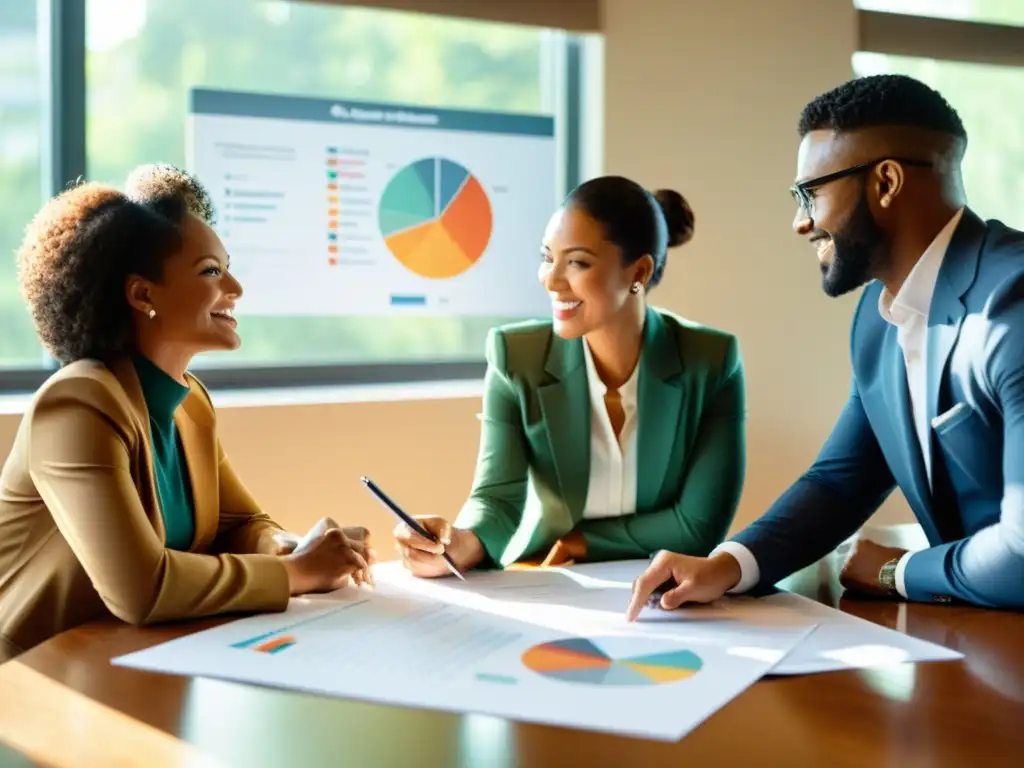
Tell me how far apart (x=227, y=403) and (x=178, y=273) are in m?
1.72

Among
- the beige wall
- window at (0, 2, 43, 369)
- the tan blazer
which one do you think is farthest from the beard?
window at (0, 2, 43, 369)

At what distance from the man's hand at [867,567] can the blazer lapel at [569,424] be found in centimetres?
58

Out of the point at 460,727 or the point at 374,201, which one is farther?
the point at 374,201

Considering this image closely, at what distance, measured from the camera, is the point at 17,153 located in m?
3.33

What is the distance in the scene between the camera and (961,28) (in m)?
4.49

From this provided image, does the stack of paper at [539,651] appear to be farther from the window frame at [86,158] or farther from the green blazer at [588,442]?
the window frame at [86,158]

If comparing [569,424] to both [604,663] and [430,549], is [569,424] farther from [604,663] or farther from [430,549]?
[604,663]

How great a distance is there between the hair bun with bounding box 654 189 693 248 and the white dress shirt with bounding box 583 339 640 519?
18.0 inches

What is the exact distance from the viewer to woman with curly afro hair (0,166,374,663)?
4.82ft

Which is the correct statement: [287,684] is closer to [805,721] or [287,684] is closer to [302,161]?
[805,721]

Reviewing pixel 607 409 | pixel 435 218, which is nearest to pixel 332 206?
pixel 435 218

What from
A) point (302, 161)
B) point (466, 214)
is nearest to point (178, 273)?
point (302, 161)

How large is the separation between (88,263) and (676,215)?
1324mm

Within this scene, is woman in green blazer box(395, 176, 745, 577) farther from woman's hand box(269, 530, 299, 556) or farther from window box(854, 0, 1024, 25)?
window box(854, 0, 1024, 25)
